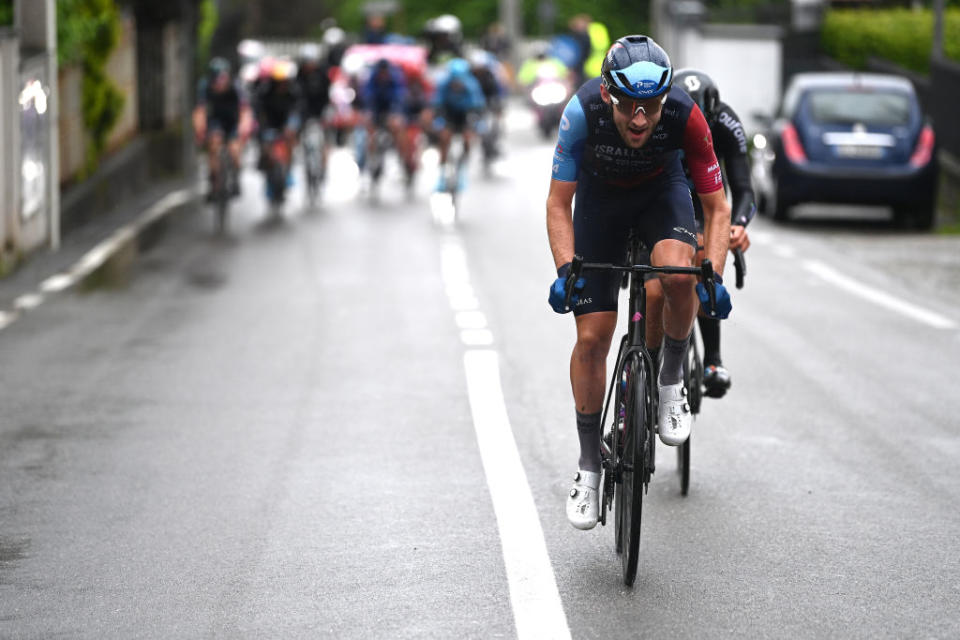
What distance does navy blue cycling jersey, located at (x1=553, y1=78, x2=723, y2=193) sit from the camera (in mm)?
6586

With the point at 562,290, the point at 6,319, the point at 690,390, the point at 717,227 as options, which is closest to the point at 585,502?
the point at 562,290

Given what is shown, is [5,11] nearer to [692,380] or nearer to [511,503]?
[692,380]

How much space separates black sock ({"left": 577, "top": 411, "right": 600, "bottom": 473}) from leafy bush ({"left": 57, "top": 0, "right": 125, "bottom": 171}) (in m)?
16.1

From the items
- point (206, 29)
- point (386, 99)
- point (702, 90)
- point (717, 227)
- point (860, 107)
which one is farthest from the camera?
point (206, 29)

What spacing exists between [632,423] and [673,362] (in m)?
0.61

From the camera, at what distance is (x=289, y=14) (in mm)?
64562

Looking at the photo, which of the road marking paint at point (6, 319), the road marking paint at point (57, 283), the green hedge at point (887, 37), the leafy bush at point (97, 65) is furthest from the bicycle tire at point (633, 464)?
the green hedge at point (887, 37)

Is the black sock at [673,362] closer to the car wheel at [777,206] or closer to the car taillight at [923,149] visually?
the car taillight at [923,149]

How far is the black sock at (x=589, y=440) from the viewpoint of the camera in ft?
22.2

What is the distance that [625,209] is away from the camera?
689 centimetres

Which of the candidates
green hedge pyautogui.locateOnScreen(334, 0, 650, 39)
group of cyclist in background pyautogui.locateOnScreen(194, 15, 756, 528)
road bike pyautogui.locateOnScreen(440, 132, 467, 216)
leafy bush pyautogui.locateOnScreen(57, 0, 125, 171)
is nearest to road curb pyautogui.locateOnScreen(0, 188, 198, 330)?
group of cyclist in background pyautogui.locateOnScreen(194, 15, 756, 528)

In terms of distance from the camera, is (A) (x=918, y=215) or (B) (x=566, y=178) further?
(A) (x=918, y=215)

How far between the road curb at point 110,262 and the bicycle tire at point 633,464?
7178 mm

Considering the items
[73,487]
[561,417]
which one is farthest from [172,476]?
[561,417]
